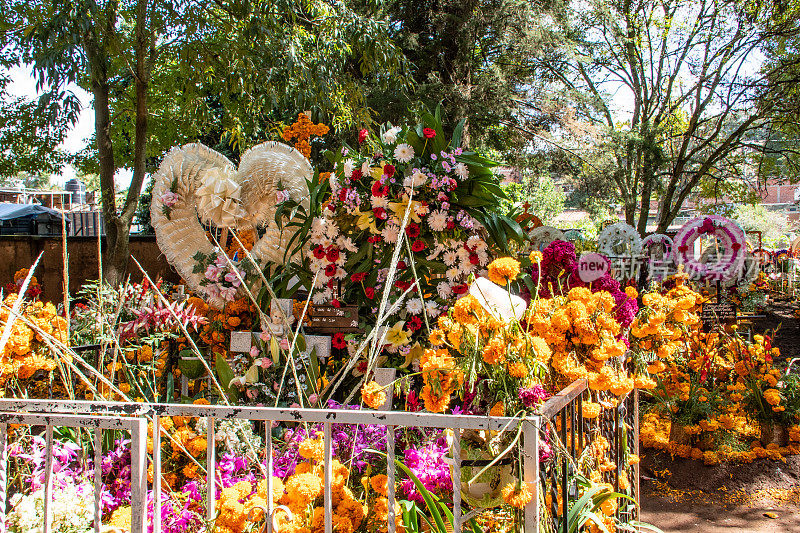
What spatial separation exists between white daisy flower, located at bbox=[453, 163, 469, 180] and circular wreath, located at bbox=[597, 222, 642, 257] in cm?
712

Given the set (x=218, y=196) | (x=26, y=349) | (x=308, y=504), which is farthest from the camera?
(x=218, y=196)

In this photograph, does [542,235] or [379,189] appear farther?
[542,235]

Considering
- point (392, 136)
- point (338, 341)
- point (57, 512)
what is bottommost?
point (57, 512)

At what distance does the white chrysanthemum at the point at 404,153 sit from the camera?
3.31 meters

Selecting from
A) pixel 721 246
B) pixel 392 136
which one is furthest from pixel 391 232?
pixel 721 246

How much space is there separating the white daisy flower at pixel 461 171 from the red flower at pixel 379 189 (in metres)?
0.41

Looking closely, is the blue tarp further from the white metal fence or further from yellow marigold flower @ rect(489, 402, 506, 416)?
yellow marigold flower @ rect(489, 402, 506, 416)

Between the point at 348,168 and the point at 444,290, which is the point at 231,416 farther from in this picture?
the point at 348,168

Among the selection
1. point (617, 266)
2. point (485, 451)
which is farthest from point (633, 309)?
point (617, 266)

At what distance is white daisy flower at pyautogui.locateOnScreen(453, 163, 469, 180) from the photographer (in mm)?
3340

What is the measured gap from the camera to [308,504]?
1744 mm

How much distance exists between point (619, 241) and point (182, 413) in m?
9.40

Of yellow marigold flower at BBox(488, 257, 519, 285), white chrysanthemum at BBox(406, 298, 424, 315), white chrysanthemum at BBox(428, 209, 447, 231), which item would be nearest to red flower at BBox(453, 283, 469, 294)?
white chrysanthemum at BBox(406, 298, 424, 315)

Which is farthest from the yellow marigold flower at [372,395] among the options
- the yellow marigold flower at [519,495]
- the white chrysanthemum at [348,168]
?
the white chrysanthemum at [348,168]
